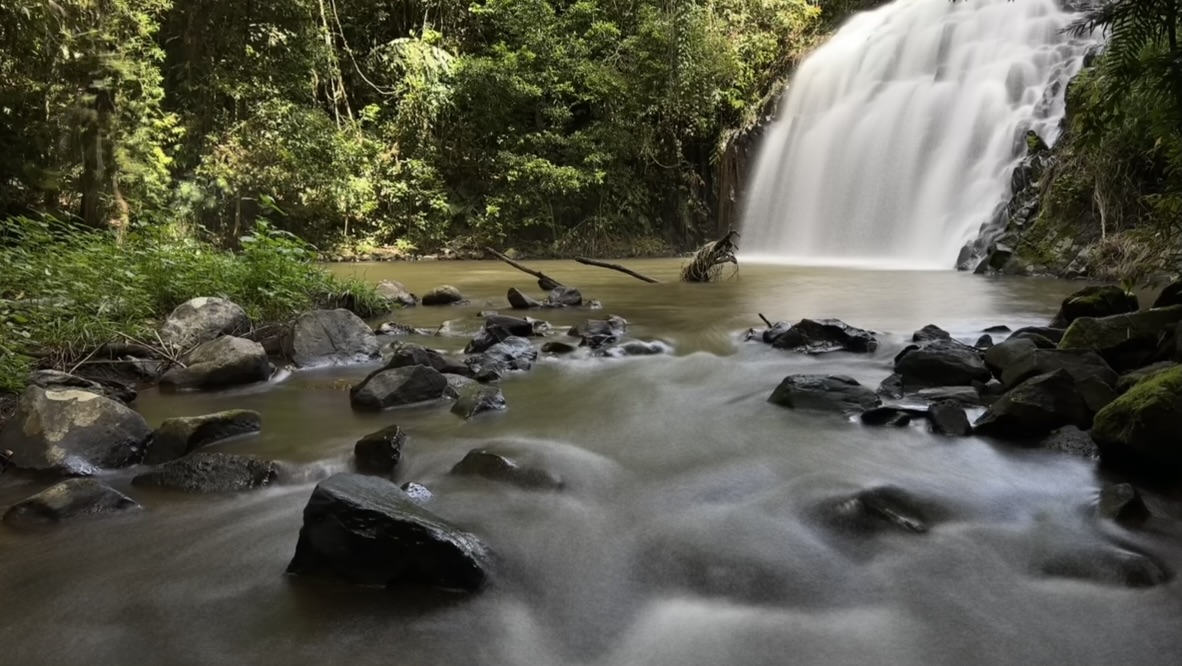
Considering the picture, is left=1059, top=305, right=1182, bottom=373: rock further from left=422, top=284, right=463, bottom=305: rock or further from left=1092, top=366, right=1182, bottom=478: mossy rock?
left=422, top=284, right=463, bottom=305: rock

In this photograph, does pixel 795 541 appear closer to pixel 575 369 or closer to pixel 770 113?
pixel 575 369

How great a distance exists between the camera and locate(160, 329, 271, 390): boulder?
4867 millimetres

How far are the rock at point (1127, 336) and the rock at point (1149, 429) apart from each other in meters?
1.20

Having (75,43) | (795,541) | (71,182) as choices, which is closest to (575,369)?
(795,541)

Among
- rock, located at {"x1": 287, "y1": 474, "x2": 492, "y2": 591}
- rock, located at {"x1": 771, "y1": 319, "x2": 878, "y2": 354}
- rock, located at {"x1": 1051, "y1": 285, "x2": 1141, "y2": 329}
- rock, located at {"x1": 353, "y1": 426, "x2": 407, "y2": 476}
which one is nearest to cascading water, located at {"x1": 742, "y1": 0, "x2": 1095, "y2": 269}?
rock, located at {"x1": 1051, "y1": 285, "x2": 1141, "y2": 329}

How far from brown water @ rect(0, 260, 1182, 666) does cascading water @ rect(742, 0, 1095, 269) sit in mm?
10334

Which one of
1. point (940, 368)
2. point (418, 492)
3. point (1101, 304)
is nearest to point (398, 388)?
point (418, 492)

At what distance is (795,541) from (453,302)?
6991 millimetres

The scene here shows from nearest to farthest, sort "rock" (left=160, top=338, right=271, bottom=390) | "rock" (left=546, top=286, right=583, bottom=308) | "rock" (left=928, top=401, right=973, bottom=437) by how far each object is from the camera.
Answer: "rock" (left=928, top=401, right=973, bottom=437) → "rock" (left=160, top=338, right=271, bottom=390) → "rock" (left=546, top=286, right=583, bottom=308)

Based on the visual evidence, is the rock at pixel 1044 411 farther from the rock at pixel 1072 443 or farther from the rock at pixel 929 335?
the rock at pixel 929 335

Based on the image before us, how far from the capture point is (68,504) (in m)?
2.84

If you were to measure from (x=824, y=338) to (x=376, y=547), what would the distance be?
15.1 feet

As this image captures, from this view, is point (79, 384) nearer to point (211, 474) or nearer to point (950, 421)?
point (211, 474)

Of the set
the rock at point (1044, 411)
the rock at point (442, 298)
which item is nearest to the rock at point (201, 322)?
the rock at point (442, 298)
